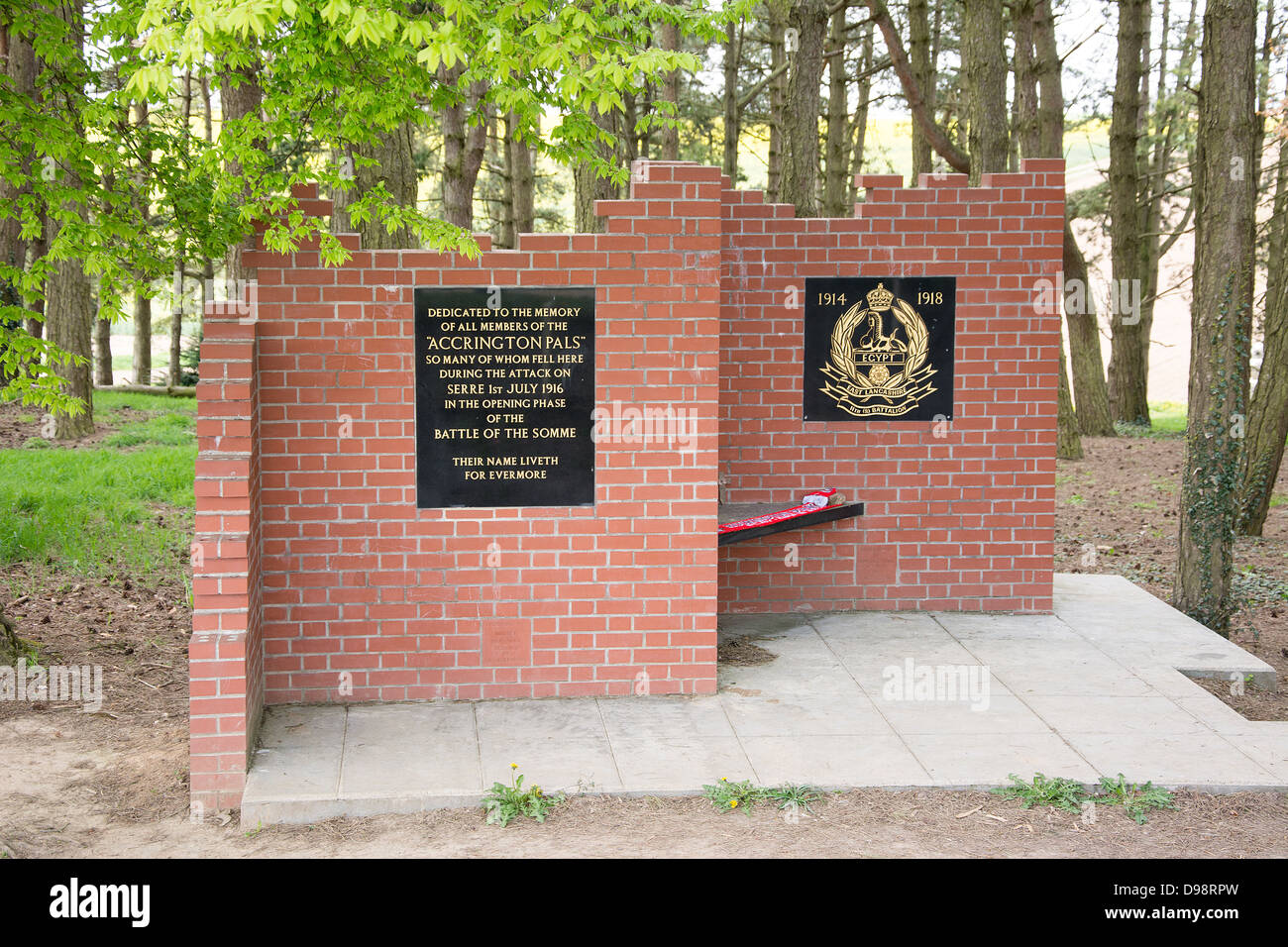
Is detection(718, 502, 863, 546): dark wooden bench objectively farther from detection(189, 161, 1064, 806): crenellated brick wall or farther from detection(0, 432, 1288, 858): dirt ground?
detection(0, 432, 1288, 858): dirt ground

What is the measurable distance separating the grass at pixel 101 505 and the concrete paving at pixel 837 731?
510cm

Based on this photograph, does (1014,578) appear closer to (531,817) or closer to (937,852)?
(937,852)

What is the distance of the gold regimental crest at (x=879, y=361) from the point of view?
344 inches

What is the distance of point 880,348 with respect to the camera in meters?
8.77

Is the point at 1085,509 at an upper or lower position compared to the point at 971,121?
lower

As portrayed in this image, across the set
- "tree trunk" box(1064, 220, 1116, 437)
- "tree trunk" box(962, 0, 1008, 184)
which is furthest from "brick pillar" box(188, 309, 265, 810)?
"tree trunk" box(1064, 220, 1116, 437)

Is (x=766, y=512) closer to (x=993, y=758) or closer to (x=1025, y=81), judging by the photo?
(x=993, y=758)

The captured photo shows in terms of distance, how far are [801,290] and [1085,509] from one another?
8217 millimetres

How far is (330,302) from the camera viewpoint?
22.2ft

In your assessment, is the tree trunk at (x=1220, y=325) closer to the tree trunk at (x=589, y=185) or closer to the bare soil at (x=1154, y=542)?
the bare soil at (x=1154, y=542)

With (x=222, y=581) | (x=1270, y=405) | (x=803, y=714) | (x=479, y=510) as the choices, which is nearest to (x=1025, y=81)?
(x=1270, y=405)

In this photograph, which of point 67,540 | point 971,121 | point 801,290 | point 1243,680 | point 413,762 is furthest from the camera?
point 971,121

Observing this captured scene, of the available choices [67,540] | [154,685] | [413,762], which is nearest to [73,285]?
[67,540]

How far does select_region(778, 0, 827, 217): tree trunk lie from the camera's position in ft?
41.3
